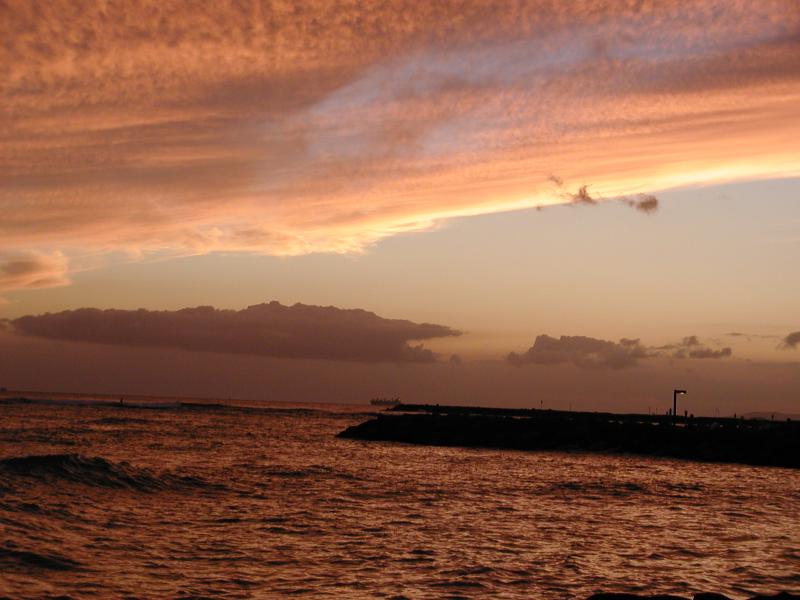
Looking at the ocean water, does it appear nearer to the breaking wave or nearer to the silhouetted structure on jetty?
the breaking wave

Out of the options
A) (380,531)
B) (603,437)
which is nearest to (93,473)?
(380,531)

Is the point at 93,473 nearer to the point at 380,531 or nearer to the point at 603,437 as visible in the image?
the point at 380,531

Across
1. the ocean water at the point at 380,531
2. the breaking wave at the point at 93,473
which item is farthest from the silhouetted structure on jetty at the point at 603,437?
the breaking wave at the point at 93,473

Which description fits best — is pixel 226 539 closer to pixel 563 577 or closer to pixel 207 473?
pixel 563 577

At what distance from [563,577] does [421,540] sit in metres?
4.94

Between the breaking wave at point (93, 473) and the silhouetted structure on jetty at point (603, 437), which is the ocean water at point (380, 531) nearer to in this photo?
the breaking wave at point (93, 473)

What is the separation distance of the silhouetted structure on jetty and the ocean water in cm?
1315

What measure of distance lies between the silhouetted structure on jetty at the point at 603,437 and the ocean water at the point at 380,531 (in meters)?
13.2

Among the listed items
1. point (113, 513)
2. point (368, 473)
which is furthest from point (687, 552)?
point (368, 473)

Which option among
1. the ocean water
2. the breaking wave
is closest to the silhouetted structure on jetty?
the ocean water

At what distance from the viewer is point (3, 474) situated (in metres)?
31.8

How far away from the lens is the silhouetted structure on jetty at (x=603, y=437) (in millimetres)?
55906

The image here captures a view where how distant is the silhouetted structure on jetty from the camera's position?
55.9 metres

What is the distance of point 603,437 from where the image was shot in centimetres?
6838
